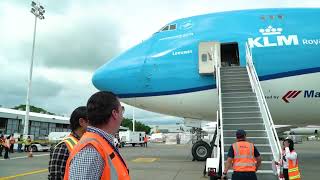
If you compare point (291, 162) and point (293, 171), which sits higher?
point (291, 162)

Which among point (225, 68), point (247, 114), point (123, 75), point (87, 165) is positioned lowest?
point (87, 165)

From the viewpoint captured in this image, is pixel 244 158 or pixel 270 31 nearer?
pixel 244 158

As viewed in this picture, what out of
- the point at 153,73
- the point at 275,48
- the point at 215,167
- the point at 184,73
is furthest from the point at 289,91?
the point at 215,167

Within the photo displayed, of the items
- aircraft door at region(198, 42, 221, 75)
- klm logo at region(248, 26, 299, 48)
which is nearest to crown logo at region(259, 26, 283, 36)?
klm logo at region(248, 26, 299, 48)

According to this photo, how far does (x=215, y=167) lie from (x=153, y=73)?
637 centimetres

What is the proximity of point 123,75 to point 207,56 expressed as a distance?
11.3ft

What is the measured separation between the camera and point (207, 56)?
14.1m

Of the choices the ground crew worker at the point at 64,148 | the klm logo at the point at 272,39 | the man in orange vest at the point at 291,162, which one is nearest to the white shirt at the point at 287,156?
the man in orange vest at the point at 291,162

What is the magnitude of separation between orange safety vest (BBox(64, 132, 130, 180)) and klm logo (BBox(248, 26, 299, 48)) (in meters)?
12.6

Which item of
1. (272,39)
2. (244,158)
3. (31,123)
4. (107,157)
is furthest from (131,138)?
(107,157)

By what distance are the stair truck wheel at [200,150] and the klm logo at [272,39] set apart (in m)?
4.74

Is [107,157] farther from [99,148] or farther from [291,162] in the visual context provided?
[291,162]

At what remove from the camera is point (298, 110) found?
563 inches

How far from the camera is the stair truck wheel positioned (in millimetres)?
15930
